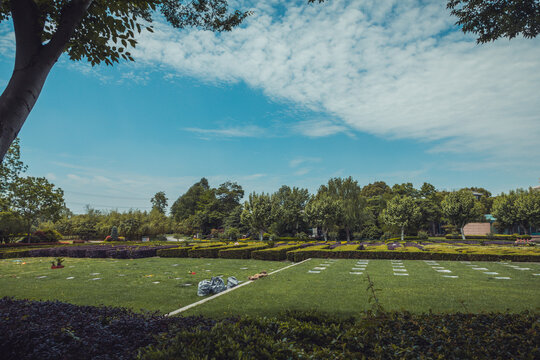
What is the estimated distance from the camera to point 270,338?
8.13ft

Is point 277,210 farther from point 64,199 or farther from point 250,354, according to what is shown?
point 250,354

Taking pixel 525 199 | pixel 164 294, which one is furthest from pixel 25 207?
pixel 525 199

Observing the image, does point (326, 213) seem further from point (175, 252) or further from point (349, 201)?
point (175, 252)

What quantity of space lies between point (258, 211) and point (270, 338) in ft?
95.3

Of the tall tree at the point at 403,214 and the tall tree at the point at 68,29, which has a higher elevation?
the tall tree at the point at 68,29

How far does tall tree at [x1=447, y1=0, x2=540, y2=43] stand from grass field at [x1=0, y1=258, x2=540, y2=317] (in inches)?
169

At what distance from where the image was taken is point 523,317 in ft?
9.30

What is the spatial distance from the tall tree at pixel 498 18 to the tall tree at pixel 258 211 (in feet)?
90.2

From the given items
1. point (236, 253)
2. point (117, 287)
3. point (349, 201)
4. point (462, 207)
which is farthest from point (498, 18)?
point (349, 201)

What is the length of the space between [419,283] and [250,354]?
7388 mm

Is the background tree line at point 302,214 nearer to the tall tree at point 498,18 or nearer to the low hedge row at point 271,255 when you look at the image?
the low hedge row at point 271,255

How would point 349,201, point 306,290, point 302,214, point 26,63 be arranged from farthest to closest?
point 302,214 → point 349,201 → point 306,290 → point 26,63

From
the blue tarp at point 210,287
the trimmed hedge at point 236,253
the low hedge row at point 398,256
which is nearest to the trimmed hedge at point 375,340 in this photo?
the blue tarp at point 210,287

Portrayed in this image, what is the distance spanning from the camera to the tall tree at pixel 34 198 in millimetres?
24094
